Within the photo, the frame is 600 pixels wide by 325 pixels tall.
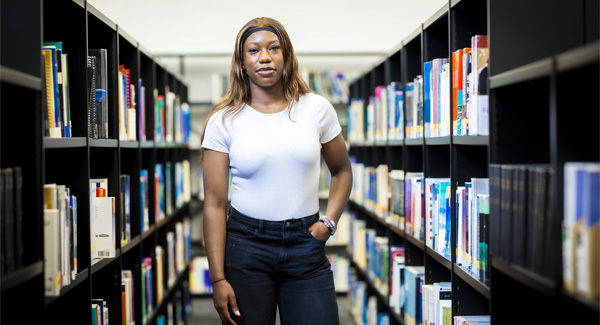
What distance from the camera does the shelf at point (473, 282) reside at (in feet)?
5.59

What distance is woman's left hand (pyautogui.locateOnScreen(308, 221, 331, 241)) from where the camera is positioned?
189 centimetres

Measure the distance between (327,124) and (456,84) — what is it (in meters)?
0.47

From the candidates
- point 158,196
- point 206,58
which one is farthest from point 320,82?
point 158,196

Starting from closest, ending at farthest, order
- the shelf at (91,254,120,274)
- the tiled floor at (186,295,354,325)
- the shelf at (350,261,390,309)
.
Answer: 1. the shelf at (91,254,120,274)
2. the shelf at (350,261,390,309)
3. the tiled floor at (186,295,354,325)

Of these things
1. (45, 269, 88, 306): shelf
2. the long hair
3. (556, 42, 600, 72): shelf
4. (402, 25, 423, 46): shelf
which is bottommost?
(45, 269, 88, 306): shelf

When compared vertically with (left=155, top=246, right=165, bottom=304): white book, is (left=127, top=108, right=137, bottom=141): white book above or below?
above

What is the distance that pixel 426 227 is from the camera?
8.33ft

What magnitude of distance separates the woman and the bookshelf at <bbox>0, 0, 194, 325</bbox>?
426mm

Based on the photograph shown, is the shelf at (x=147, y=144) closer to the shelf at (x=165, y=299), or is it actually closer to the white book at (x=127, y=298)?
the white book at (x=127, y=298)

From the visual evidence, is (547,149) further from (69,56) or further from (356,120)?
(356,120)

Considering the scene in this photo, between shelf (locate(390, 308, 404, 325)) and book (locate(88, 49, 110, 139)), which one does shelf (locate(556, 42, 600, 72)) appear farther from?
shelf (locate(390, 308, 404, 325))

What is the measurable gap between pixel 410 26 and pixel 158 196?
302 cm

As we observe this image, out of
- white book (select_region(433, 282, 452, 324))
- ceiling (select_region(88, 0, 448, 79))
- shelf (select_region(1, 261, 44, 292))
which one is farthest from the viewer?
ceiling (select_region(88, 0, 448, 79))

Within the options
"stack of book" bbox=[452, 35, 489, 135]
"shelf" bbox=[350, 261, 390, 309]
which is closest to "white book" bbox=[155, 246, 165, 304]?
"shelf" bbox=[350, 261, 390, 309]
